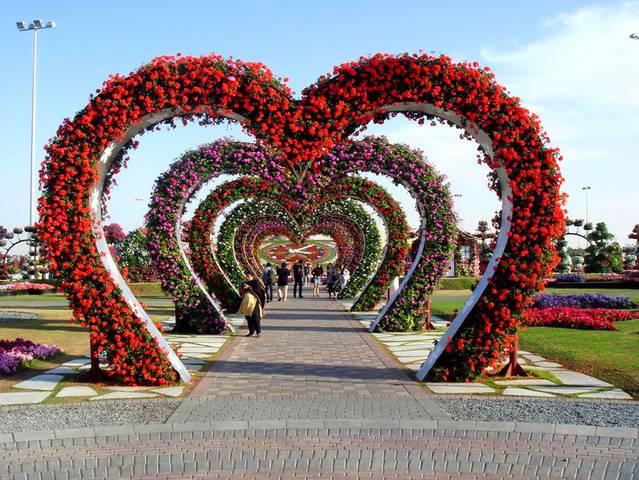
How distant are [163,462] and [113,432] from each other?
92cm

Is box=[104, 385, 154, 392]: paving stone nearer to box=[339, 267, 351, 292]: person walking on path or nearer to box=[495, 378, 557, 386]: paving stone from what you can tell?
box=[495, 378, 557, 386]: paving stone

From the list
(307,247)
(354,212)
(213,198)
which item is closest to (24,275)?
(354,212)

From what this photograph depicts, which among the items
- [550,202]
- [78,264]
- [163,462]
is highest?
[550,202]

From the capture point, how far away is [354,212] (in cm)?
2561

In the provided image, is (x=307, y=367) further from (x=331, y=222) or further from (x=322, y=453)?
(x=331, y=222)

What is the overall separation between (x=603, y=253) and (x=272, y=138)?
1573 inches

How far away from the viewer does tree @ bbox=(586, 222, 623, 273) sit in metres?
42.9

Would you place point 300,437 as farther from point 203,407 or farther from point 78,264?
point 78,264

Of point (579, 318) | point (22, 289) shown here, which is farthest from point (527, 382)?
point (22, 289)

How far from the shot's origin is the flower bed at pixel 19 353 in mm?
9203

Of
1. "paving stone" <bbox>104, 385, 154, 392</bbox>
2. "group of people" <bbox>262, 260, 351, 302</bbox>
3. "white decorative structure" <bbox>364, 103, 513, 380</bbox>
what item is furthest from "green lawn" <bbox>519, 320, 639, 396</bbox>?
"group of people" <bbox>262, 260, 351, 302</bbox>

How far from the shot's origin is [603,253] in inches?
1714

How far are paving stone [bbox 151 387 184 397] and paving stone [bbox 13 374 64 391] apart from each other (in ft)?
4.23

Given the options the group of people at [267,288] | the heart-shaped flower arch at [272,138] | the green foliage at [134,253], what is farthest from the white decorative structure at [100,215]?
the green foliage at [134,253]
